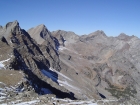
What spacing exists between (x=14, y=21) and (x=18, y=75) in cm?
12094

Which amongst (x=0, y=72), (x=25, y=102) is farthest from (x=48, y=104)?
(x=0, y=72)

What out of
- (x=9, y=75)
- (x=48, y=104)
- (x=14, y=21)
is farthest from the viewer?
(x=14, y=21)

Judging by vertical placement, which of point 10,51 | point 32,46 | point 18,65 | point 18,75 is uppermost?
point 32,46

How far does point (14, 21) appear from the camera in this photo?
175500mm

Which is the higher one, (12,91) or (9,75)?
(9,75)

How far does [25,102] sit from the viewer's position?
40531mm

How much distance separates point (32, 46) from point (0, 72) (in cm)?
9804

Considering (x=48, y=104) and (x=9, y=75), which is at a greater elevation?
(x=9, y=75)

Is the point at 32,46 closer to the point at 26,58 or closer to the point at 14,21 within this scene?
the point at 14,21

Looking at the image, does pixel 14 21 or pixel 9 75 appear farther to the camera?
pixel 14 21

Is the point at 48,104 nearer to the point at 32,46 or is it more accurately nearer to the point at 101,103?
the point at 101,103

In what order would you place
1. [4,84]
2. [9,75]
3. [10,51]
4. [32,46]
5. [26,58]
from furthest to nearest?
1. [32,46]
2. [26,58]
3. [10,51]
4. [9,75]
5. [4,84]

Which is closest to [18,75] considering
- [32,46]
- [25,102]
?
[25,102]

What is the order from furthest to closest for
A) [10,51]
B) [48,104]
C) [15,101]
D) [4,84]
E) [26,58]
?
1. [26,58]
2. [10,51]
3. [4,84]
4. [15,101]
5. [48,104]
